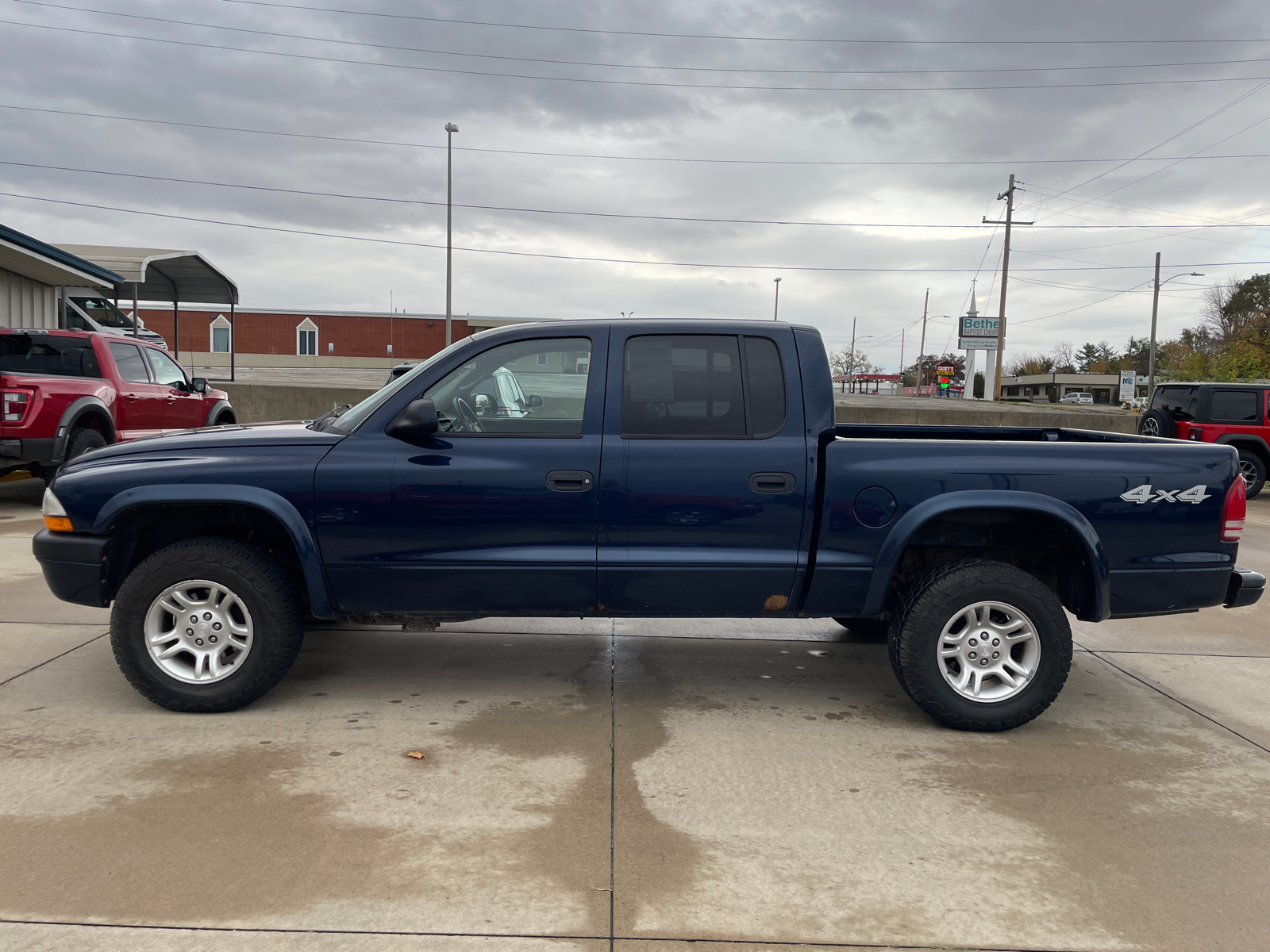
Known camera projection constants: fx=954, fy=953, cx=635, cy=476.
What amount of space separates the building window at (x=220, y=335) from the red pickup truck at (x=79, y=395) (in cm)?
5186

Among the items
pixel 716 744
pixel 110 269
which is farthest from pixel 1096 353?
pixel 716 744

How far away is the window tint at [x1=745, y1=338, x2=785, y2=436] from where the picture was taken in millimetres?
4375

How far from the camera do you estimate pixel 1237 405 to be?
1484 cm

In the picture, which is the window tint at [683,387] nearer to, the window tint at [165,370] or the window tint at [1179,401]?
the window tint at [165,370]

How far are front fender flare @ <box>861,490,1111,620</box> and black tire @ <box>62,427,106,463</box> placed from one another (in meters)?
9.09

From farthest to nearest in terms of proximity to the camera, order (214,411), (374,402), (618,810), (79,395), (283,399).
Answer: (283,399) < (214,411) < (79,395) < (374,402) < (618,810)

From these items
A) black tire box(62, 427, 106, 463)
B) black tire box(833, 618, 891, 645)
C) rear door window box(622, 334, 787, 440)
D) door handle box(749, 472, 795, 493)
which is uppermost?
rear door window box(622, 334, 787, 440)

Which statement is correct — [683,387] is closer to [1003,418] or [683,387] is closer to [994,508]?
[994,508]

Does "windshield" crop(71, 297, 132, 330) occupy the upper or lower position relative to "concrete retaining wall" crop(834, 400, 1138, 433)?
upper

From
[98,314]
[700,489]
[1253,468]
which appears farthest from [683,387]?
[98,314]

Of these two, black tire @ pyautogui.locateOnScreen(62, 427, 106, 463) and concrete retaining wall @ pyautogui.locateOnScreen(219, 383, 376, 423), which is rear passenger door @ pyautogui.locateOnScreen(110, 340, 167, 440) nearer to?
black tire @ pyautogui.locateOnScreen(62, 427, 106, 463)

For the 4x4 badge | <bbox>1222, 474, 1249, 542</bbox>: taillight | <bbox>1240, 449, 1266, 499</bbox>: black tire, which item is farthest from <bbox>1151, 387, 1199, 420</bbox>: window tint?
the 4x4 badge

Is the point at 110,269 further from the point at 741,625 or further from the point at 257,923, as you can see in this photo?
the point at 257,923

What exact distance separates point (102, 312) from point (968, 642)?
2797 cm
